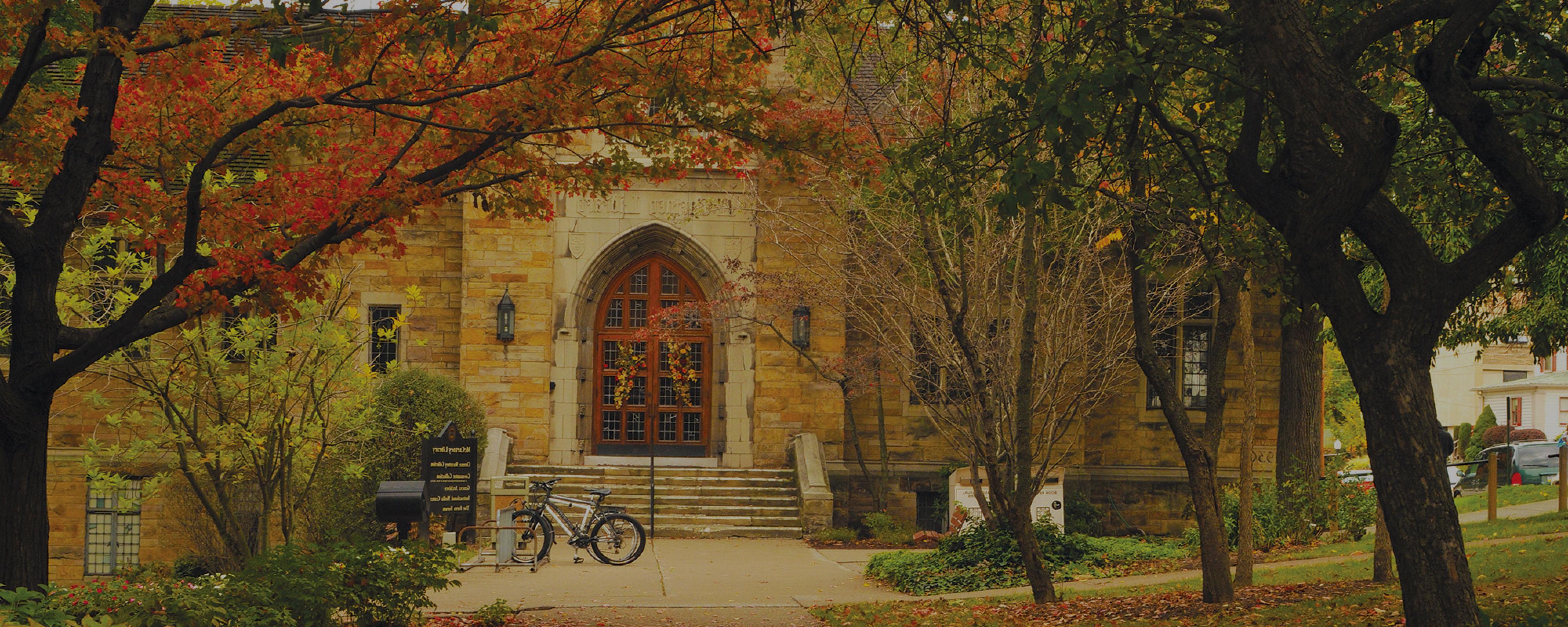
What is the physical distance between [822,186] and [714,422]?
175 inches

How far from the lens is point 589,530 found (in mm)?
15820

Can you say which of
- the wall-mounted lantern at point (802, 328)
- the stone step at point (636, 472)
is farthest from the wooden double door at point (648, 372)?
the wall-mounted lantern at point (802, 328)

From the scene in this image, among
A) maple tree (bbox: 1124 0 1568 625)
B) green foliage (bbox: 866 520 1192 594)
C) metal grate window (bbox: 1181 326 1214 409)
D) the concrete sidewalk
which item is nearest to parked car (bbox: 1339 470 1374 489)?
metal grate window (bbox: 1181 326 1214 409)

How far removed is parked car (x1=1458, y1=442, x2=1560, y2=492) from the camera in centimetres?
3017

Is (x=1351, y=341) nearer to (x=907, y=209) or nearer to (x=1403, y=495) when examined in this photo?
(x=1403, y=495)

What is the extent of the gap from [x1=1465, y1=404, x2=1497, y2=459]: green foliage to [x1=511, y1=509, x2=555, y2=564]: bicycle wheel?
124 feet

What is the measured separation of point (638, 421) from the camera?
21.4 m

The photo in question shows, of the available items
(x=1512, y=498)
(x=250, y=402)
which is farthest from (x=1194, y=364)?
(x=250, y=402)

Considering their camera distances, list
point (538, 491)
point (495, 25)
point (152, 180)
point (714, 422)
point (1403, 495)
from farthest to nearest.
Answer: point (714, 422)
point (538, 491)
point (152, 180)
point (495, 25)
point (1403, 495)

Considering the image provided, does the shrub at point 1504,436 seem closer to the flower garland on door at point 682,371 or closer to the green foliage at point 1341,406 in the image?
the green foliage at point 1341,406

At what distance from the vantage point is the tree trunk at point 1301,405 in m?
18.3

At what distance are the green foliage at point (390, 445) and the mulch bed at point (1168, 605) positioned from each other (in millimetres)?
9665

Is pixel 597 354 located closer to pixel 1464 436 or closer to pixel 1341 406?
pixel 1464 436

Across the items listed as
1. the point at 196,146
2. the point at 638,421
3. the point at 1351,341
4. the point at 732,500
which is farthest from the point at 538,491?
the point at 1351,341
